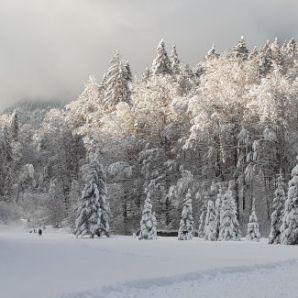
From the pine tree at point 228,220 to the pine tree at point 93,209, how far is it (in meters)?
7.82

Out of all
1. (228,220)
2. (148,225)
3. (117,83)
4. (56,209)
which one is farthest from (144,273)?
(117,83)

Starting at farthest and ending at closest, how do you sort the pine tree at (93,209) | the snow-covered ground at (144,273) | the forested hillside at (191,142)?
the forested hillside at (191,142) < the pine tree at (93,209) < the snow-covered ground at (144,273)

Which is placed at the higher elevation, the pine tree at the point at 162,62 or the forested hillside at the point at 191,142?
the pine tree at the point at 162,62

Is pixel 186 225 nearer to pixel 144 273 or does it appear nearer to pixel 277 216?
→ pixel 277 216

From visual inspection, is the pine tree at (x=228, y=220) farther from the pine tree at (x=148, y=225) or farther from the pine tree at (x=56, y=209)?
the pine tree at (x=56, y=209)

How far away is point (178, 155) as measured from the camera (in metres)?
47.8

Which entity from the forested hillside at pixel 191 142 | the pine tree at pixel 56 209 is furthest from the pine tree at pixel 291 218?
the pine tree at pixel 56 209

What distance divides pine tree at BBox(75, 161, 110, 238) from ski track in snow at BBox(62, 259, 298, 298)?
21.1 metres

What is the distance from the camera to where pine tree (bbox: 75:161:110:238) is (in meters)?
37.1

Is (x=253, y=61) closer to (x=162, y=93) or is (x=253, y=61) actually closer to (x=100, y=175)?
(x=162, y=93)

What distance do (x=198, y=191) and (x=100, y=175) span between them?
31.5ft

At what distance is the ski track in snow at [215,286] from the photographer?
12.6m

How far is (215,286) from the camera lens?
14.1 meters

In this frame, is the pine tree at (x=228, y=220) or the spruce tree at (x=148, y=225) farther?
the spruce tree at (x=148, y=225)
